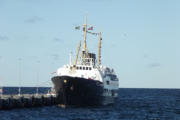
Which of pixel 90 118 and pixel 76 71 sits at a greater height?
pixel 76 71

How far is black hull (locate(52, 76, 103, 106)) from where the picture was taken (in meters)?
67.2

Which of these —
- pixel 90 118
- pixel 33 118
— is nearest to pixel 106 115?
pixel 90 118

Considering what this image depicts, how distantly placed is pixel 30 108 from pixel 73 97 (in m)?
9.11

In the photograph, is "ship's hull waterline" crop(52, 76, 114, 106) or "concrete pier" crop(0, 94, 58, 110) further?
"ship's hull waterline" crop(52, 76, 114, 106)

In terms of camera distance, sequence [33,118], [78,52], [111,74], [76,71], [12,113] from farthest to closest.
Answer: [111,74], [78,52], [76,71], [12,113], [33,118]

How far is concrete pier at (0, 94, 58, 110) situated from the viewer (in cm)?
6631

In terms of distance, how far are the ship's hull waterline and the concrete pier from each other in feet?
20.1

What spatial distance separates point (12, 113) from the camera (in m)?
61.6

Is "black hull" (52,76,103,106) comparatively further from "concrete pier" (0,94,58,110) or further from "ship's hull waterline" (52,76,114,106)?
"concrete pier" (0,94,58,110)

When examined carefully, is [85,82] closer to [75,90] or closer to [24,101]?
[75,90]

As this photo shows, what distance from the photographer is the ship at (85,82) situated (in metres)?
67.4

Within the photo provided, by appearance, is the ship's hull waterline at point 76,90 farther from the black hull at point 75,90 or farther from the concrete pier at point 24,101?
the concrete pier at point 24,101

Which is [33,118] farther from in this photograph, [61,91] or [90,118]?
[61,91]

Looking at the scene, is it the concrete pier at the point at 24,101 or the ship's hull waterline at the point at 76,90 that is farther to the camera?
the ship's hull waterline at the point at 76,90
